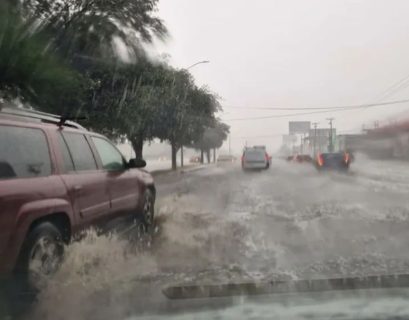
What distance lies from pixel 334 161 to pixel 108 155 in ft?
95.4

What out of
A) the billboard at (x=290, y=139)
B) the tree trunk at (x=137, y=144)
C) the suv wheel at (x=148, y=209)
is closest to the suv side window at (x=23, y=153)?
the suv wheel at (x=148, y=209)

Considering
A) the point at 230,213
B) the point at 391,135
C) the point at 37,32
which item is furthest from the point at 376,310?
the point at 391,135

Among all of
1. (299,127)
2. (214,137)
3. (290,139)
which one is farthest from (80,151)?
(290,139)

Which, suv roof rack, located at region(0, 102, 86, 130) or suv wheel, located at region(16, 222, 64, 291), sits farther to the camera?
suv roof rack, located at region(0, 102, 86, 130)

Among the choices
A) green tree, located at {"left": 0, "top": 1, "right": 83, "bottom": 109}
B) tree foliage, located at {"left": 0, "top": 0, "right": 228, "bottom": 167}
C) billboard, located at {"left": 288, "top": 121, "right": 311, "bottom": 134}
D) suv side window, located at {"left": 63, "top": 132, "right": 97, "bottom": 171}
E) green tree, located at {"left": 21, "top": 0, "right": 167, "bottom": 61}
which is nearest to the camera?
suv side window, located at {"left": 63, "top": 132, "right": 97, "bottom": 171}

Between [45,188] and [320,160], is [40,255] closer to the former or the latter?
[45,188]

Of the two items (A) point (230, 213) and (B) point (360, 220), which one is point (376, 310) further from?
(A) point (230, 213)

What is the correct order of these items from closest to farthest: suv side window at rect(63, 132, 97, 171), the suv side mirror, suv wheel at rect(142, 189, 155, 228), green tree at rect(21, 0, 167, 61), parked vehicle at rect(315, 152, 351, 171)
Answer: suv side window at rect(63, 132, 97, 171)
the suv side mirror
suv wheel at rect(142, 189, 155, 228)
green tree at rect(21, 0, 167, 61)
parked vehicle at rect(315, 152, 351, 171)

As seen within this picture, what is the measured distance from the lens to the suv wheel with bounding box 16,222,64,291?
16.8ft

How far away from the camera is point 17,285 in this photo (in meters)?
5.19

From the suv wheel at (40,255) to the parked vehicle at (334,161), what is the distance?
30.9 meters

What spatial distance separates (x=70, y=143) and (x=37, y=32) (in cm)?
1315

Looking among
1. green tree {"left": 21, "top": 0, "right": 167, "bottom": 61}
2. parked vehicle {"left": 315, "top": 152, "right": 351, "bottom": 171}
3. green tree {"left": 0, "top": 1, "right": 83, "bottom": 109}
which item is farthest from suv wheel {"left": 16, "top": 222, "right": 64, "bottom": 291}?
parked vehicle {"left": 315, "top": 152, "right": 351, "bottom": 171}

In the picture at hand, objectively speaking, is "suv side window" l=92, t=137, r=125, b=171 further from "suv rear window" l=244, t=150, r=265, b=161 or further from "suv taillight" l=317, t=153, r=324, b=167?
"suv rear window" l=244, t=150, r=265, b=161
